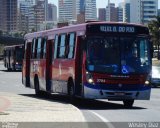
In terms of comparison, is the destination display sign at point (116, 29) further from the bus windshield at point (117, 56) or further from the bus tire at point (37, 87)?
the bus tire at point (37, 87)

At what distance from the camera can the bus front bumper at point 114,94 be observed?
21.3m

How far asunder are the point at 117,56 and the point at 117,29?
3.46 ft

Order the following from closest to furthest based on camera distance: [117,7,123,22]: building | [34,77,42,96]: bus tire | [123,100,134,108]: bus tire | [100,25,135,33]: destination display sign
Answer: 1. [100,25,135,33]: destination display sign
2. [123,100,134,108]: bus tire
3. [34,77,42,96]: bus tire
4. [117,7,123,22]: building

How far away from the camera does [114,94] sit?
21.5 meters

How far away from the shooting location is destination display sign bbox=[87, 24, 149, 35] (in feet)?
71.2

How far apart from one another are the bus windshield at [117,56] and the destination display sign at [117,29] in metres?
0.26

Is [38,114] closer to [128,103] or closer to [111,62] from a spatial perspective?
[111,62]

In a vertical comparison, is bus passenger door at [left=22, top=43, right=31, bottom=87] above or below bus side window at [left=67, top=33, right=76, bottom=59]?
below

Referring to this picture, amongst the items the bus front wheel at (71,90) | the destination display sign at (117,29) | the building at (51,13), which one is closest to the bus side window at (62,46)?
the bus front wheel at (71,90)

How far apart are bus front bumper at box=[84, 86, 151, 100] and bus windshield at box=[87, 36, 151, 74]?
724 millimetres

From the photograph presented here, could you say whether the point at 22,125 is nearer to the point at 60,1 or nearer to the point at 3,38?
the point at 3,38

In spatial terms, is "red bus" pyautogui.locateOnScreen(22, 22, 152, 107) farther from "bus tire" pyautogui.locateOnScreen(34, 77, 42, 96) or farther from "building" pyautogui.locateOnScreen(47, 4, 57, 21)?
"building" pyautogui.locateOnScreen(47, 4, 57, 21)

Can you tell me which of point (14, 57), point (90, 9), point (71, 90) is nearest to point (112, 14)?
point (90, 9)

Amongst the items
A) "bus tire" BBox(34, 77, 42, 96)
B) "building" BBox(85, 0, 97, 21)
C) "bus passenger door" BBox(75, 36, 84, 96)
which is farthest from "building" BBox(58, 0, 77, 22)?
"bus passenger door" BBox(75, 36, 84, 96)
